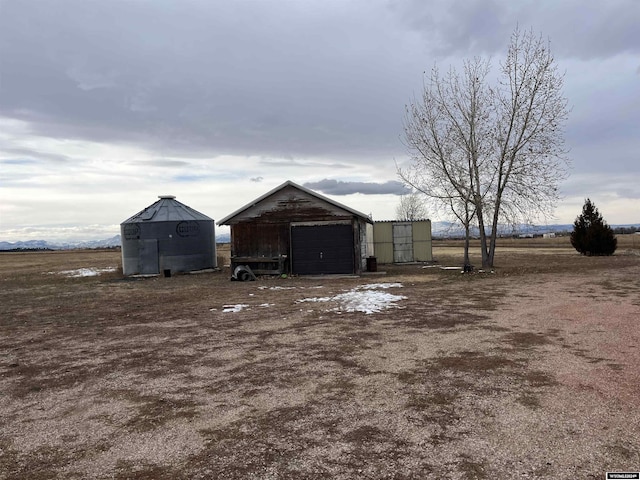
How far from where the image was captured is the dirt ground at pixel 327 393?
400 cm

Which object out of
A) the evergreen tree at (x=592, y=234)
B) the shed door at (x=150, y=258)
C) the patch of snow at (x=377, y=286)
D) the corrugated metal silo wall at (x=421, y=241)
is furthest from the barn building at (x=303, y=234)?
the evergreen tree at (x=592, y=234)

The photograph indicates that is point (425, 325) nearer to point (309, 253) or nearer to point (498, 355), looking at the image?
point (498, 355)

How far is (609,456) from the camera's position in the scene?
389 centimetres

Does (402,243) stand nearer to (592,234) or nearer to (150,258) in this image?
(592,234)

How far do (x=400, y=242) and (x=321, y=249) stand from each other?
10716 millimetres

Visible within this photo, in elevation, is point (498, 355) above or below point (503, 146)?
below

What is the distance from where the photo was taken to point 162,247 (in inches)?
996

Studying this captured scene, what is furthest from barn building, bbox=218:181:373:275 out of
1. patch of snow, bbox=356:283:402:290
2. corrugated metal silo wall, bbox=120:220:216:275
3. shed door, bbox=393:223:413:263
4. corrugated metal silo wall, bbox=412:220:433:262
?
corrugated metal silo wall, bbox=412:220:433:262

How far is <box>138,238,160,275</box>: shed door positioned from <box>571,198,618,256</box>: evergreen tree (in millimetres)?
29934

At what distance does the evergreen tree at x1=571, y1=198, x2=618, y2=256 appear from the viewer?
1305 inches

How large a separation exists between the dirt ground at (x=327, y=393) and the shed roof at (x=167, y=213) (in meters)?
14.2

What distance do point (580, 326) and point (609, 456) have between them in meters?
5.95

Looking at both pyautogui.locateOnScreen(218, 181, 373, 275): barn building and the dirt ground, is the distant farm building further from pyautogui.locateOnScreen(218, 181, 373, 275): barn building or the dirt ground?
the dirt ground

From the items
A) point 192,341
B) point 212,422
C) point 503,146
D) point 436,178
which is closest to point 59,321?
point 192,341
